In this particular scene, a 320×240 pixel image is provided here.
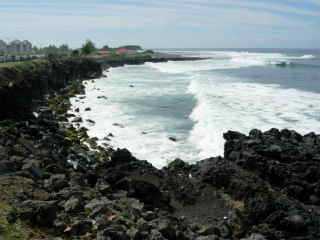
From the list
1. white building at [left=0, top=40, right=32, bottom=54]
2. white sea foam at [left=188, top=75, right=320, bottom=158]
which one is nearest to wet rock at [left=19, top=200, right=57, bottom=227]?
white sea foam at [left=188, top=75, right=320, bottom=158]

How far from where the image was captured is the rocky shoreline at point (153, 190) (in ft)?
37.7

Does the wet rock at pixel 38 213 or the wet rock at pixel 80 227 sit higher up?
the wet rock at pixel 38 213

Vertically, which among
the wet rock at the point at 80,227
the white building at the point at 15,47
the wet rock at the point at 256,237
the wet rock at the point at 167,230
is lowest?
the wet rock at the point at 256,237

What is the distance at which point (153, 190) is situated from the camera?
53.2 feet

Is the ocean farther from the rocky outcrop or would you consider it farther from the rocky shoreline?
the rocky outcrop

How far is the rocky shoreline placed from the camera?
11492mm

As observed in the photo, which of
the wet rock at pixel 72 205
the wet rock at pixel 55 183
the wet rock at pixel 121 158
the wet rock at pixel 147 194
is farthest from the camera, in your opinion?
the wet rock at pixel 121 158

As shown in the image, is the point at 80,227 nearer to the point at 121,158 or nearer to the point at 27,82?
the point at 121,158

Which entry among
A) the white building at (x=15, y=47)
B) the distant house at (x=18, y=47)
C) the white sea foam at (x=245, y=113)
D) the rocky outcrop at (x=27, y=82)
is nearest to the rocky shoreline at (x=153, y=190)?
the rocky outcrop at (x=27, y=82)

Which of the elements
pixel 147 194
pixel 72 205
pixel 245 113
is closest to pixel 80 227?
pixel 72 205

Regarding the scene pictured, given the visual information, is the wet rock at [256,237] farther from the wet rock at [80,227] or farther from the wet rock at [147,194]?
the wet rock at [80,227]

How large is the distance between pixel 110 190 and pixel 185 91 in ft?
122

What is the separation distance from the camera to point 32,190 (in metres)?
13.4

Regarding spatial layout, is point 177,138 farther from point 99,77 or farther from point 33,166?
point 99,77
